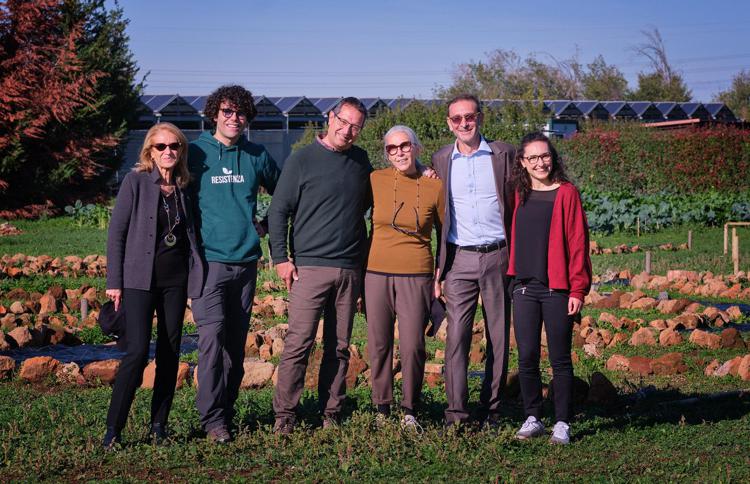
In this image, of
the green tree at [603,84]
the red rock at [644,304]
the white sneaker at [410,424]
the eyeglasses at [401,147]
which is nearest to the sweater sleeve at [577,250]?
the eyeglasses at [401,147]

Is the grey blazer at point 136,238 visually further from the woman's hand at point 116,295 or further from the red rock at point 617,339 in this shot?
the red rock at point 617,339

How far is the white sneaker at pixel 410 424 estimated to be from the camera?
5.71 m

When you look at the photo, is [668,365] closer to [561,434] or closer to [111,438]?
[561,434]

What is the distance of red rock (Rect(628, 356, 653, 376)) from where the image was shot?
782 centimetres

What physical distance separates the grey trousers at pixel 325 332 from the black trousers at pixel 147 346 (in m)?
0.64

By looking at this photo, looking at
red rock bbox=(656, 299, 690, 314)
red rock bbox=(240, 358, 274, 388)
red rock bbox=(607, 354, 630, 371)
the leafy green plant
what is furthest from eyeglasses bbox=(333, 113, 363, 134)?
the leafy green plant

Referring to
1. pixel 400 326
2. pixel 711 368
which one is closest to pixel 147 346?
pixel 400 326

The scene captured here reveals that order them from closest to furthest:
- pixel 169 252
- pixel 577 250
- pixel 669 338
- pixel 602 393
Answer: pixel 169 252, pixel 577 250, pixel 602 393, pixel 669 338

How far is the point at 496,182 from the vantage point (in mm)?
5883

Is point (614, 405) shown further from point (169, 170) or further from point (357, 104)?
point (169, 170)

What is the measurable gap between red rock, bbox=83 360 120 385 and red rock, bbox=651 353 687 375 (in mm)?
4051

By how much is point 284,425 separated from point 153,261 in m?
1.21

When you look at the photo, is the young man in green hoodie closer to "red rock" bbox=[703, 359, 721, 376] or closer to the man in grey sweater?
the man in grey sweater

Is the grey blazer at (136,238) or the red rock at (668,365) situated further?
the red rock at (668,365)
